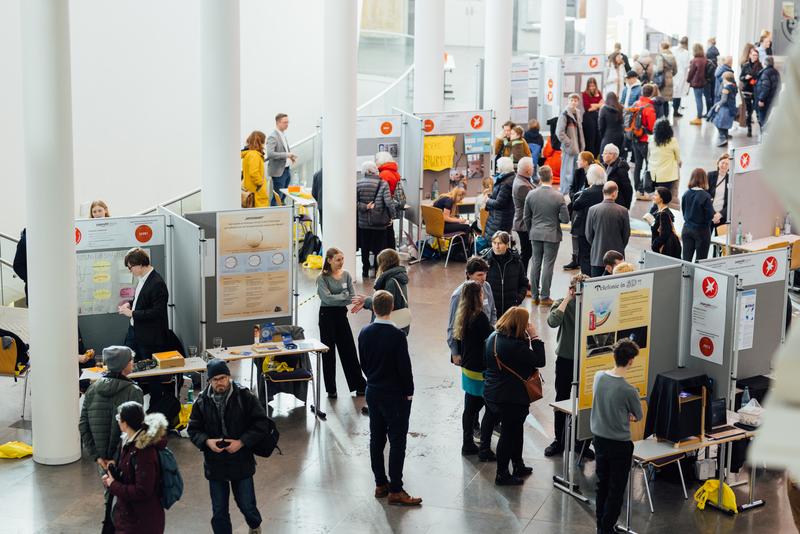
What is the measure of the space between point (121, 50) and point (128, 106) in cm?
83

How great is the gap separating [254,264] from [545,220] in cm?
371

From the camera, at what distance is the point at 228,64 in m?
10.7

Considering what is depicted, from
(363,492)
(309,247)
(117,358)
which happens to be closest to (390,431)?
(363,492)

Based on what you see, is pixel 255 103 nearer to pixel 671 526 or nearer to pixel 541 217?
pixel 541 217

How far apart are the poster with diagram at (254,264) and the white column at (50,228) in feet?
5.87

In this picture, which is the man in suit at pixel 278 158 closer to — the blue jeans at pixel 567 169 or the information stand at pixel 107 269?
the blue jeans at pixel 567 169

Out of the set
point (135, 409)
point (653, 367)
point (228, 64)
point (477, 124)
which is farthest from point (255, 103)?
point (135, 409)

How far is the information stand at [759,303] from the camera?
306 inches

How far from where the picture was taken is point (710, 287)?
751 cm

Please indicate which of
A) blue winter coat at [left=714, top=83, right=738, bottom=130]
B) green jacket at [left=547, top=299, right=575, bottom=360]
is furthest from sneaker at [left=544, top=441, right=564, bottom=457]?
blue winter coat at [left=714, top=83, right=738, bottom=130]

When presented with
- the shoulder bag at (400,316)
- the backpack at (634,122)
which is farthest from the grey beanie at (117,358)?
A: the backpack at (634,122)

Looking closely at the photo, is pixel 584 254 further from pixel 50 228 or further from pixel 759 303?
pixel 50 228

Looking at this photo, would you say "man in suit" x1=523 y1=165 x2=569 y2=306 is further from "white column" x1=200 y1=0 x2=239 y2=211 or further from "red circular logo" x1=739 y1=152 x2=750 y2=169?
"white column" x1=200 y1=0 x2=239 y2=211

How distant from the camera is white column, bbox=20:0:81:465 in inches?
287
